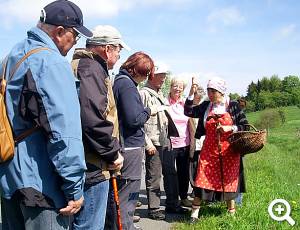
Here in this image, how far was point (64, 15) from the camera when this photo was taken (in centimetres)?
262

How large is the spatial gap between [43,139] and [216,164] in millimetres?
3253

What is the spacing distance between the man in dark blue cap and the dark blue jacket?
139cm

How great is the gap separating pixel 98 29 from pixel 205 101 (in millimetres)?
2376

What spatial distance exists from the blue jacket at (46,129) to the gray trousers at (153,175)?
118 inches

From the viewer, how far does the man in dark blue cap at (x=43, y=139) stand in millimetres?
2371

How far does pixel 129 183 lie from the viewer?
4.04 metres

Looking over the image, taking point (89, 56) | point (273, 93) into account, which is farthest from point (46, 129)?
point (273, 93)

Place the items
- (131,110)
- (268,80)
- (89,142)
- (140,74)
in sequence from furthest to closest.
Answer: (268,80) → (140,74) → (131,110) → (89,142)

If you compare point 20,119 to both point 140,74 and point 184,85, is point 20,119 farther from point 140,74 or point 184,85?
point 184,85

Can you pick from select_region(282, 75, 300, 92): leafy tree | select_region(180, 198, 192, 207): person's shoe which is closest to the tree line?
select_region(282, 75, 300, 92): leafy tree

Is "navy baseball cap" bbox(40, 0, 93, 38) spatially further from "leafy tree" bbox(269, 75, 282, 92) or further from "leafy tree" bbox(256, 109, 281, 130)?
"leafy tree" bbox(269, 75, 282, 92)

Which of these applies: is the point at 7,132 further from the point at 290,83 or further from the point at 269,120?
the point at 290,83

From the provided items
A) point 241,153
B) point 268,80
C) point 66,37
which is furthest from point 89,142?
point 268,80

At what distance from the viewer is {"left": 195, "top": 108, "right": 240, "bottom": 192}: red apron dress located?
5.31 meters
